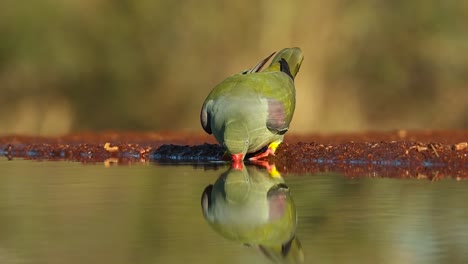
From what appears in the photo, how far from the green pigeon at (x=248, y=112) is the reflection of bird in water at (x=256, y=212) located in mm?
435

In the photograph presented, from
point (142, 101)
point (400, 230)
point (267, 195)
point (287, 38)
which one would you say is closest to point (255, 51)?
point (287, 38)

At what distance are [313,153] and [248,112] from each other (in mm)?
960

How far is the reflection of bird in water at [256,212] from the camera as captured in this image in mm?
5731

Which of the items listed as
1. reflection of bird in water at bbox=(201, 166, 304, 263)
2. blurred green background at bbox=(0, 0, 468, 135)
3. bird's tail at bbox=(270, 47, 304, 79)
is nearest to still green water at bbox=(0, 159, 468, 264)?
reflection of bird in water at bbox=(201, 166, 304, 263)

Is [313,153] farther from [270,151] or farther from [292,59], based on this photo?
[292,59]

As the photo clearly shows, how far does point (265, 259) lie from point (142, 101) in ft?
37.3

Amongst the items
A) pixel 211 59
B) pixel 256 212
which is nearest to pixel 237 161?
pixel 256 212

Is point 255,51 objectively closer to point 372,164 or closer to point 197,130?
point 197,130

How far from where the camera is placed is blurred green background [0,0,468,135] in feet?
50.9

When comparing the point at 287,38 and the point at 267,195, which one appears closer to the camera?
the point at 267,195

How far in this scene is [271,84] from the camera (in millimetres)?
9672

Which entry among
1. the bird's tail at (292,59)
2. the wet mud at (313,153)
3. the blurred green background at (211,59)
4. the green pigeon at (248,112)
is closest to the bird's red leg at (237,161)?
the green pigeon at (248,112)

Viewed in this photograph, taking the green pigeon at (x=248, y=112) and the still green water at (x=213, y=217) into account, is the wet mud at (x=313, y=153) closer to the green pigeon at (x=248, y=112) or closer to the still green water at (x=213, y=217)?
the green pigeon at (x=248, y=112)

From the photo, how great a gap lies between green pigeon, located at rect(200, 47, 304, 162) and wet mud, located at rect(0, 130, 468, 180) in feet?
1.09
